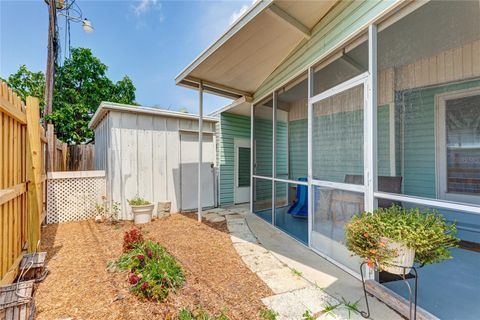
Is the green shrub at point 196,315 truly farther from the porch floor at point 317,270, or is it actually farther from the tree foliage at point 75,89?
the tree foliage at point 75,89

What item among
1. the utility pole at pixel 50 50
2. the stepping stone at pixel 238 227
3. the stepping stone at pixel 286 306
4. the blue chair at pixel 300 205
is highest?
the utility pole at pixel 50 50

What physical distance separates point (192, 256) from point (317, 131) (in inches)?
98.3

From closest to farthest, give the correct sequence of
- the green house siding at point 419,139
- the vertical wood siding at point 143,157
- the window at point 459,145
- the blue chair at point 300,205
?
1. the window at point 459,145
2. the green house siding at point 419,139
3. the blue chair at point 300,205
4. the vertical wood siding at point 143,157

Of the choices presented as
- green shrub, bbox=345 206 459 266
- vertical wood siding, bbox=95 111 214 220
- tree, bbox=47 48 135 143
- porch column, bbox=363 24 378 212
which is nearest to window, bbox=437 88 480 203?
porch column, bbox=363 24 378 212

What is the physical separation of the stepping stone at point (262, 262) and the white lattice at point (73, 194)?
152 inches

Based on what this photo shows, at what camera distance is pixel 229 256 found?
9.98 feet

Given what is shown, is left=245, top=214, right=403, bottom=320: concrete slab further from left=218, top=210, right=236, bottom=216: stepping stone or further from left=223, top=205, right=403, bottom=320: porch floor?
left=218, top=210, right=236, bottom=216: stepping stone

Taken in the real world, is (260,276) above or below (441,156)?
below

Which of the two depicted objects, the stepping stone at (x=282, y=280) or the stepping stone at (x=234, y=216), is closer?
the stepping stone at (x=282, y=280)

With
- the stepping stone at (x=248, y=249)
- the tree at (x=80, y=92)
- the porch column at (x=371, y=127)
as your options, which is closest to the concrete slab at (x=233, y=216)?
the stepping stone at (x=248, y=249)

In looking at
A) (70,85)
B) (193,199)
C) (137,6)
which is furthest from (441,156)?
(70,85)

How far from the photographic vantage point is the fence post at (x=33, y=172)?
2.70 meters

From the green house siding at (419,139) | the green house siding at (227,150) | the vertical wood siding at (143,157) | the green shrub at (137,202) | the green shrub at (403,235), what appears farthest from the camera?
the green house siding at (227,150)

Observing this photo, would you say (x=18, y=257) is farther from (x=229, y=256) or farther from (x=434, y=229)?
(x=434, y=229)
